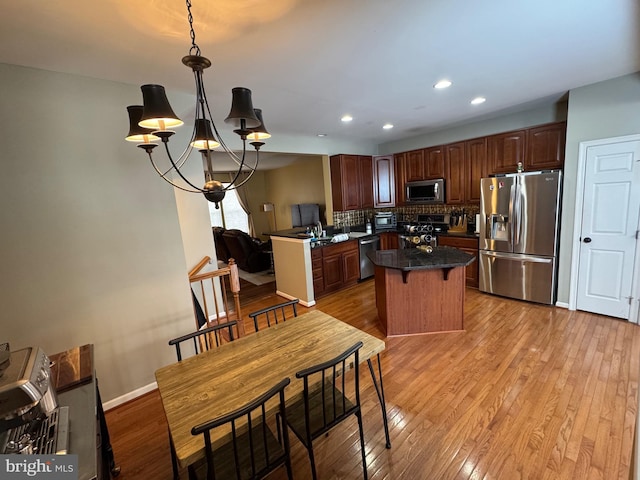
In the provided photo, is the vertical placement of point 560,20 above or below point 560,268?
above

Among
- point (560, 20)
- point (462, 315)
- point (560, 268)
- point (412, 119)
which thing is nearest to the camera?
point (560, 20)

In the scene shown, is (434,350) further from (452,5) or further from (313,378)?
(452,5)

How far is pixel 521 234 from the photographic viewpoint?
3619mm

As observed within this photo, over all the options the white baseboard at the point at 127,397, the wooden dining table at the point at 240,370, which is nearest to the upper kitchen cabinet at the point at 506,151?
the wooden dining table at the point at 240,370

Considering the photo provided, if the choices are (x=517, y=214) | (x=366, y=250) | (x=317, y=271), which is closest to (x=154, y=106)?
(x=317, y=271)

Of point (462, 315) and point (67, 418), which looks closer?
point (67, 418)

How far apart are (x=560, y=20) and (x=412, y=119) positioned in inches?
86.7

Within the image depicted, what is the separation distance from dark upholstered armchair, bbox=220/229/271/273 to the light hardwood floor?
3756mm

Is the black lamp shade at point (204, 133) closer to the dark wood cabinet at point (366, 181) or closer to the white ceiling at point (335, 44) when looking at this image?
the white ceiling at point (335, 44)

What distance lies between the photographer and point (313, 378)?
4.59 feet

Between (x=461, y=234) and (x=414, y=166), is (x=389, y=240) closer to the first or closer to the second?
(x=461, y=234)

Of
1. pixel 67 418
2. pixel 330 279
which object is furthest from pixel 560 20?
pixel 330 279

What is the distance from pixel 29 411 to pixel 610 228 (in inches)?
189

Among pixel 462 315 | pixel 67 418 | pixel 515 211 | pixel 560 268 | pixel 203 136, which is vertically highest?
pixel 203 136
